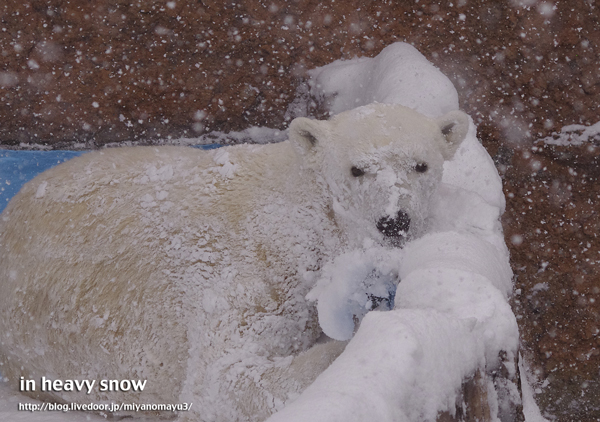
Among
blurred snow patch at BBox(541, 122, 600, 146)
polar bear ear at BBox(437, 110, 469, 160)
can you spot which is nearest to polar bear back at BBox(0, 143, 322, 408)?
polar bear ear at BBox(437, 110, 469, 160)

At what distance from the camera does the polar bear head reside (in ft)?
5.80

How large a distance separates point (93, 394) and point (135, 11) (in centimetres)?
193

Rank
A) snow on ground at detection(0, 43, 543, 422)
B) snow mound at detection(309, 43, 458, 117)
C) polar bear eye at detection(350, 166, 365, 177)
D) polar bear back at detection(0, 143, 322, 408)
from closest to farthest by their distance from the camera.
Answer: snow on ground at detection(0, 43, 543, 422) < polar bear eye at detection(350, 166, 365, 177) < polar bear back at detection(0, 143, 322, 408) < snow mound at detection(309, 43, 458, 117)

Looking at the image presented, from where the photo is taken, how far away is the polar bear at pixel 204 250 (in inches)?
72.1

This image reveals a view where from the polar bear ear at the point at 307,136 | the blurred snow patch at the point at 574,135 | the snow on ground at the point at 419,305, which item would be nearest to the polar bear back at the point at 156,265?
the polar bear ear at the point at 307,136

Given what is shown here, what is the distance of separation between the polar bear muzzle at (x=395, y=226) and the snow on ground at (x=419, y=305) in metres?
0.06

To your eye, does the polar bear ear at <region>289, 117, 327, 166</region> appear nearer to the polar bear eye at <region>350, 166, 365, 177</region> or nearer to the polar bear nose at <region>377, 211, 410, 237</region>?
the polar bear eye at <region>350, 166, 365, 177</region>

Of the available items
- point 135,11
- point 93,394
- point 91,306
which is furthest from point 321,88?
point 93,394

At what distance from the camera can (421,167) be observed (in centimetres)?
186

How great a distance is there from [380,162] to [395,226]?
234mm

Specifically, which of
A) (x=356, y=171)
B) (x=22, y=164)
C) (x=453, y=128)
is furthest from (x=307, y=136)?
(x=22, y=164)

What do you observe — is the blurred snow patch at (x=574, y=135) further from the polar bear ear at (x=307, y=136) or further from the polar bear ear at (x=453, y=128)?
the polar bear ear at (x=307, y=136)

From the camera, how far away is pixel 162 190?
2.16m

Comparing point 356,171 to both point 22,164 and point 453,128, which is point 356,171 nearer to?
point 453,128
